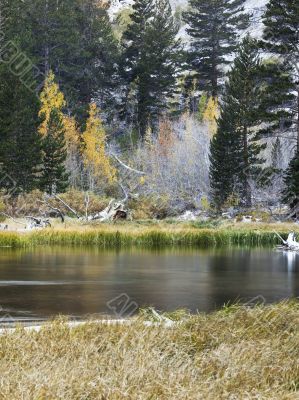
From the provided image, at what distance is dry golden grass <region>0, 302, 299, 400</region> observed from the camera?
6.55 m

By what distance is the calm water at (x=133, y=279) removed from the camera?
1547 cm

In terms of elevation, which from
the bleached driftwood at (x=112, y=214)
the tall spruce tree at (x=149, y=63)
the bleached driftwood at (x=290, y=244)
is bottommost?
the bleached driftwood at (x=290, y=244)

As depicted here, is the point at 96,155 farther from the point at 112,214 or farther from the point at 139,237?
the point at 139,237

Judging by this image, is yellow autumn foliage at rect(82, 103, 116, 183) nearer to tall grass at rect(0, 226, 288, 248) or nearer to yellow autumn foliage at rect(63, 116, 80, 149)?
yellow autumn foliage at rect(63, 116, 80, 149)

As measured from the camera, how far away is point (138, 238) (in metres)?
31.8

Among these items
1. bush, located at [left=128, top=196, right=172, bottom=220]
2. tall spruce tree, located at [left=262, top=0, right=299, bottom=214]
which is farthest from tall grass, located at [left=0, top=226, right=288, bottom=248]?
bush, located at [left=128, top=196, right=172, bottom=220]

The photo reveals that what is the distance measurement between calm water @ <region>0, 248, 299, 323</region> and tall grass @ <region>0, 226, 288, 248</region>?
71.9 inches

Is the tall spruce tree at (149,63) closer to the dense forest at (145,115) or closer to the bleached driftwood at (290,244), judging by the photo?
the dense forest at (145,115)

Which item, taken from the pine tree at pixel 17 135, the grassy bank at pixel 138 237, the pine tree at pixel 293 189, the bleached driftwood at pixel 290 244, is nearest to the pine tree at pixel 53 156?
the pine tree at pixel 17 135

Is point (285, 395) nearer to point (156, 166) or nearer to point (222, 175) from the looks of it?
point (222, 175)

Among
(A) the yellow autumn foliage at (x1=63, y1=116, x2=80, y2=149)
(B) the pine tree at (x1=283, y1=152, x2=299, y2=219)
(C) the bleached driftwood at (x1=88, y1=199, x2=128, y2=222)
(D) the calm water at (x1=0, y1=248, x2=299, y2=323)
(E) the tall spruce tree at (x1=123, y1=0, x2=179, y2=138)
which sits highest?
(E) the tall spruce tree at (x1=123, y1=0, x2=179, y2=138)

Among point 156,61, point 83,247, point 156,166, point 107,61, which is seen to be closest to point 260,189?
point 156,166

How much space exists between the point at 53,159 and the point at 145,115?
19.6 metres

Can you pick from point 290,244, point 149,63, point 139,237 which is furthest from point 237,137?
point 149,63
